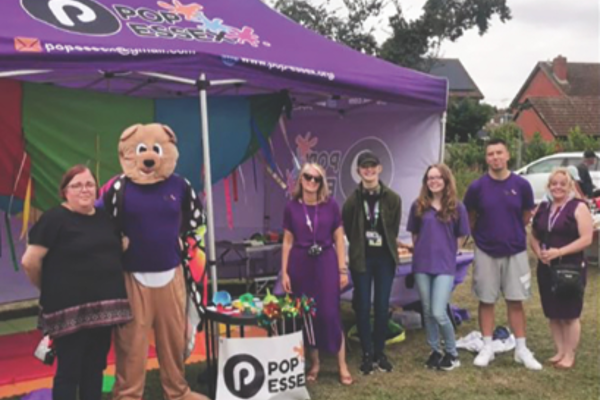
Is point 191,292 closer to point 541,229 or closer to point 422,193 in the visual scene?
point 422,193

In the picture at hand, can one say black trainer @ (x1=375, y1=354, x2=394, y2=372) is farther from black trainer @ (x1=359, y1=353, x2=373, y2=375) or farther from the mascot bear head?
the mascot bear head

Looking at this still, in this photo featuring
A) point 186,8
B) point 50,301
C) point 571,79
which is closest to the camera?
point 50,301

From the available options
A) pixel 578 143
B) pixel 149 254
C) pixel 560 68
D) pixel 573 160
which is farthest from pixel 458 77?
pixel 149 254

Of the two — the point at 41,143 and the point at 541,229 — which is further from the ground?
the point at 41,143

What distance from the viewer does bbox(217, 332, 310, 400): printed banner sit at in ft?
12.4

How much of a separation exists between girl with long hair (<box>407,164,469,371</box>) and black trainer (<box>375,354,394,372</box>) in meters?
0.43

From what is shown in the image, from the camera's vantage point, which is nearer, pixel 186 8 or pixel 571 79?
pixel 186 8

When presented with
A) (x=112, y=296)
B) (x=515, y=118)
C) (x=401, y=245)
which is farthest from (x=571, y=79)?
(x=112, y=296)

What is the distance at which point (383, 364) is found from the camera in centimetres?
461

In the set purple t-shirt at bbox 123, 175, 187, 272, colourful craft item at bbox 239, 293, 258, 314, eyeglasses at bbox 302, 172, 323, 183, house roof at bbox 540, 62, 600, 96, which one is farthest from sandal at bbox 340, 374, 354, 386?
house roof at bbox 540, 62, 600, 96

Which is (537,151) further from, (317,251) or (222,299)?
(222,299)

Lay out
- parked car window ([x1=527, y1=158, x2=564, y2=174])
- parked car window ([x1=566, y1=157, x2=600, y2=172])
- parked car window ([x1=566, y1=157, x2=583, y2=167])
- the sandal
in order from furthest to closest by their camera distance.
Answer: parked car window ([x1=527, y1=158, x2=564, y2=174]), parked car window ([x1=566, y1=157, x2=583, y2=167]), parked car window ([x1=566, y1=157, x2=600, y2=172]), the sandal

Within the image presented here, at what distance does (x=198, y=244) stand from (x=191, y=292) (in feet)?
0.94

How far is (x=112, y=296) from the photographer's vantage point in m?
3.24
